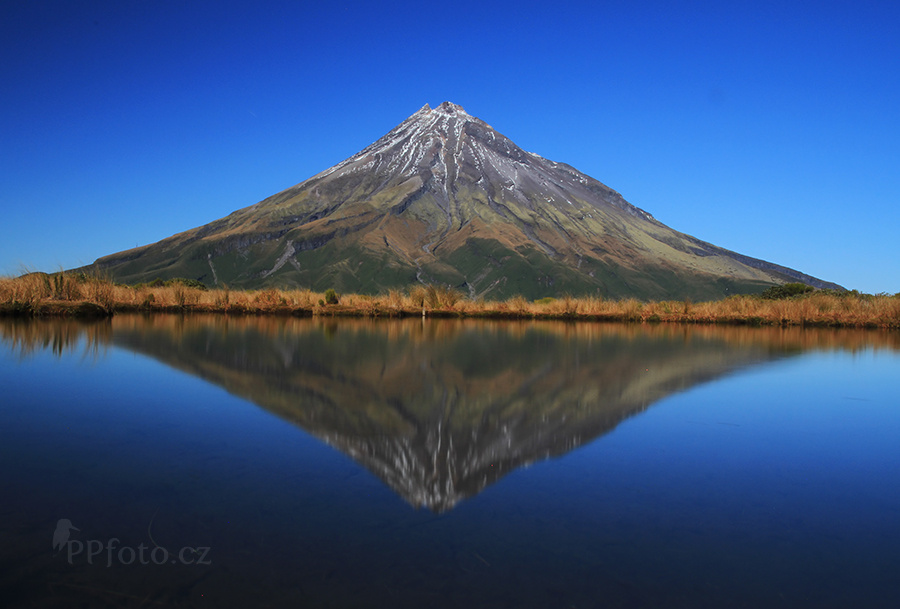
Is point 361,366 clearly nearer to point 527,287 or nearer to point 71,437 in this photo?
point 71,437

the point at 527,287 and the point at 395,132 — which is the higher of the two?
the point at 395,132

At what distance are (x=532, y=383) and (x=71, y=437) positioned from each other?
494 centimetres

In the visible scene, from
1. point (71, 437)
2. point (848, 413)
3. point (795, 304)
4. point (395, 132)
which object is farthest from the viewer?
point (395, 132)

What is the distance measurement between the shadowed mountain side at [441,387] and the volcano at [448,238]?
11135 cm

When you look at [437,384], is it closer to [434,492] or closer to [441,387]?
[441,387]

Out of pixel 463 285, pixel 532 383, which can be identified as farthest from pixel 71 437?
pixel 463 285

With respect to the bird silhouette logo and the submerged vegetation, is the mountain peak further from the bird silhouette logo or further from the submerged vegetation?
the bird silhouette logo

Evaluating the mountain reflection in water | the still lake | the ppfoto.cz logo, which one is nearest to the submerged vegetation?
the mountain reflection in water

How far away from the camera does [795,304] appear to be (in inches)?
1064

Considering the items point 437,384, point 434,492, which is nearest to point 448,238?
point 437,384

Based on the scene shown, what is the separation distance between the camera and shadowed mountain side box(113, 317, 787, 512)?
13.8ft

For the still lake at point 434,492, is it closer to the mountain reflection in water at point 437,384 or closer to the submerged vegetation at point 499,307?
the mountain reflection in water at point 437,384

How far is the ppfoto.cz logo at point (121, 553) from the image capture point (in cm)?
259

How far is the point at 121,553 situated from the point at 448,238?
149 metres
